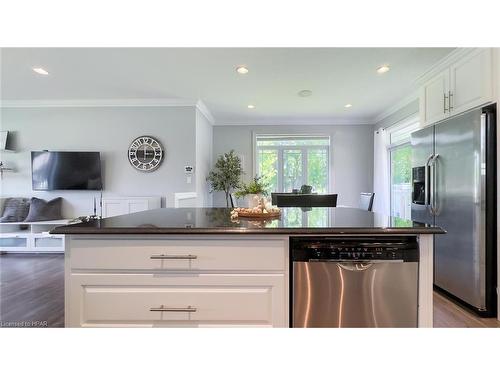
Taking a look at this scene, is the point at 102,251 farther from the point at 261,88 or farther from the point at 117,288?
the point at 261,88

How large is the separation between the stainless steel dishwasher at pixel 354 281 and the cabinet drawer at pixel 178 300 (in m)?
0.13

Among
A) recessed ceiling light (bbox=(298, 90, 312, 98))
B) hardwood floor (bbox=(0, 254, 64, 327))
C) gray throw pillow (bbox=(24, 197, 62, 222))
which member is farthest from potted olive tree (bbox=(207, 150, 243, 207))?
hardwood floor (bbox=(0, 254, 64, 327))

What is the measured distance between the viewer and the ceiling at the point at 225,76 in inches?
109

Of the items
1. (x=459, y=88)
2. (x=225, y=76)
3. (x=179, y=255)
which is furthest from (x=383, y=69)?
(x=179, y=255)

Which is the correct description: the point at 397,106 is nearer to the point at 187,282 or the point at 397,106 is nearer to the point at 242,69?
the point at 242,69

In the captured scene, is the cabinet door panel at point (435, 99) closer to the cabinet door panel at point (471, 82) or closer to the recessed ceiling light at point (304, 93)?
the cabinet door panel at point (471, 82)

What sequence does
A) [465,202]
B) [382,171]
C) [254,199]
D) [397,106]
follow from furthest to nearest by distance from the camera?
[382,171] < [397,106] < [465,202] < [254,199]

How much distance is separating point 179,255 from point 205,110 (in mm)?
4140

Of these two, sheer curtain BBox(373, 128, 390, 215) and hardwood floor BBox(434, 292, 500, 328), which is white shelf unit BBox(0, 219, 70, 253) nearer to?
hardwood floor BBox(434, 292, 500, 328)

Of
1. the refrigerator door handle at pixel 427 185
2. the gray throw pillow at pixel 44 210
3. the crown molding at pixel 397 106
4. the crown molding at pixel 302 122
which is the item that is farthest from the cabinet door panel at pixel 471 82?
the gray throw pillow at pixel 44 210

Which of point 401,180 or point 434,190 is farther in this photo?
point 401,180

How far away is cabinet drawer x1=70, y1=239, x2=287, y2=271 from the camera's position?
3.97 feet

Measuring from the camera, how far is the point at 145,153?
436cm
